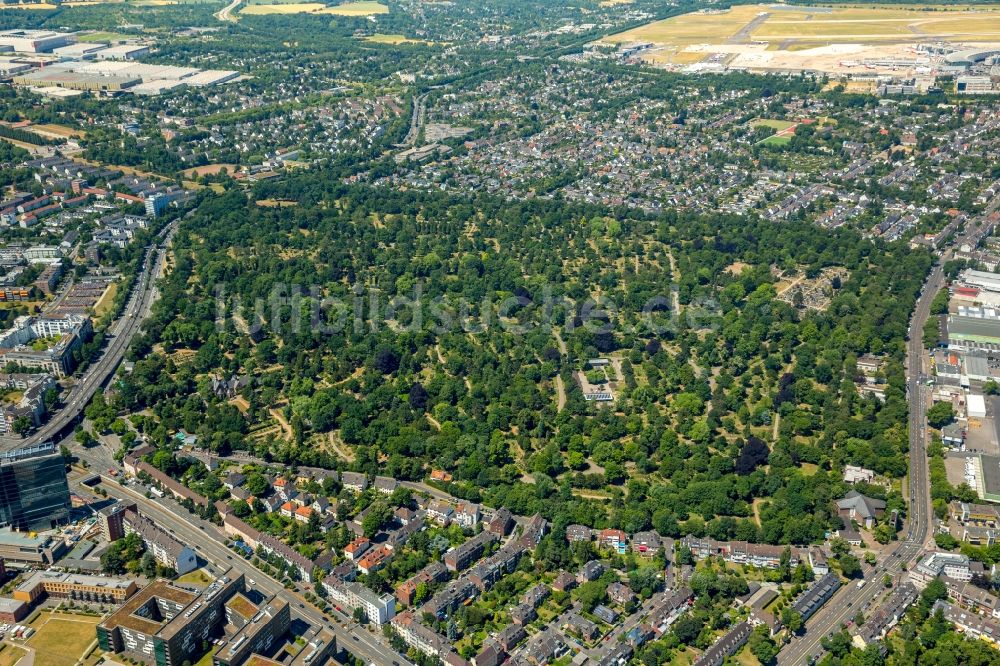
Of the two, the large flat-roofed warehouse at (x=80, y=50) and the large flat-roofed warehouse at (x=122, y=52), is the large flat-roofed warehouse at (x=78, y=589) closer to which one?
the large flat-roofed warehouse at (x=122, y=52)

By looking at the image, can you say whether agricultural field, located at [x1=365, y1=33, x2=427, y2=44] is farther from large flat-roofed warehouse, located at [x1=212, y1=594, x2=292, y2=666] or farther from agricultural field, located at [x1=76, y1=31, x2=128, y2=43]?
large flat-roofed warehouse, located at [x1=212, y1=594, x2=292, y2=666]

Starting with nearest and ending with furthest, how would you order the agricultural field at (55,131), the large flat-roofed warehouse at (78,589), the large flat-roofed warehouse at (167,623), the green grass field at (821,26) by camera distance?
1. the large flat-roofed warehouse at (167,623)
2. the large flat-roofed warehouse at (78,589)
3. the agricultural field at (55,131)
4. the green grass field at (821,26)

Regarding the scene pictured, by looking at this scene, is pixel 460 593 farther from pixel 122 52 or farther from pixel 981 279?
pixel 122 52

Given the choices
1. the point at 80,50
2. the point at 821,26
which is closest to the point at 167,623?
the point at 80,50

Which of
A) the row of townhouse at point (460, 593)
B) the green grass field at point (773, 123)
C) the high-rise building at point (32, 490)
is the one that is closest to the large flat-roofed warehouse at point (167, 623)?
the row of townhouse at point (460, 593)

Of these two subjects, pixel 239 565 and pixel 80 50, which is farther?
pixel 80 50

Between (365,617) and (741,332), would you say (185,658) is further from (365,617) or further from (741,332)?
(741,332)
